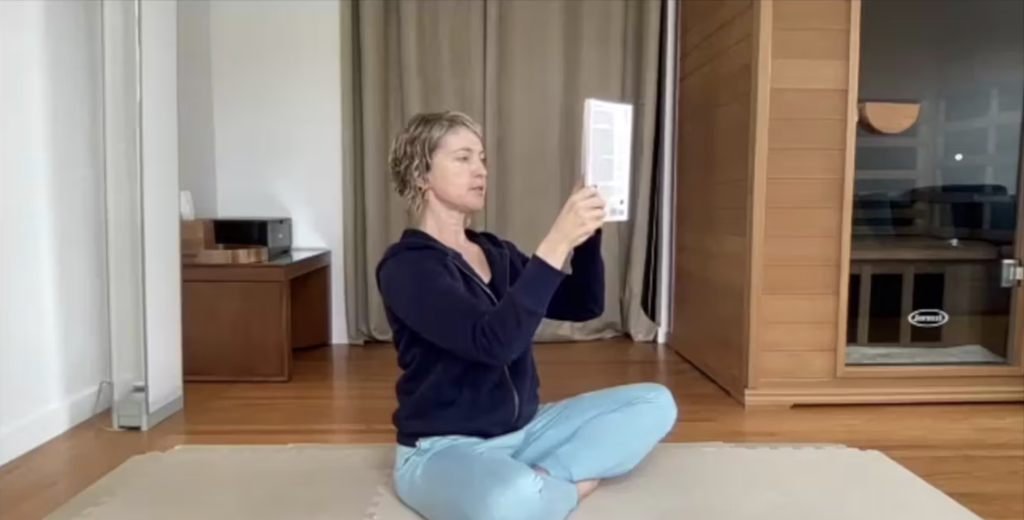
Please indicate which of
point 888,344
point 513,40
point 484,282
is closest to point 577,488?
point 484,282

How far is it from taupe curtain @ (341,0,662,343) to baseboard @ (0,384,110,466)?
54.2 inches

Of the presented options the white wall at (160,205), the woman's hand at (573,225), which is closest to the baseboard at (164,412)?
the white wall at (160,205)

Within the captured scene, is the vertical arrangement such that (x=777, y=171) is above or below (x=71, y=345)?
above

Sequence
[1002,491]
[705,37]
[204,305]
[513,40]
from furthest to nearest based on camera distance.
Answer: [513,40] → [705,37] → [204,305] → [1002,491]

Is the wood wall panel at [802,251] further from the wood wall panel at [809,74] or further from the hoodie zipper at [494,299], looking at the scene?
the hoodie zipper at [494,299]

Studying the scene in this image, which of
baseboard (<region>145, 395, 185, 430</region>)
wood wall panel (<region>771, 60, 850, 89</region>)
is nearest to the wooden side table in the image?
baseboard (<region>145, 395, 185, 430</region>)

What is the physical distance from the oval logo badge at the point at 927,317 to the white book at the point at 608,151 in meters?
1.53

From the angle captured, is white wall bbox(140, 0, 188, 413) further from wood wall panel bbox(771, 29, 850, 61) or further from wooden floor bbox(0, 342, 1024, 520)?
wood wall panel bbox(771, 29, 850, 61)

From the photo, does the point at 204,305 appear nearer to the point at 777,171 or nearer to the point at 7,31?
the point at 7,31

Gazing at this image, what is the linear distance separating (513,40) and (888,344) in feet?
6.40

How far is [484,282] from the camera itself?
155cm

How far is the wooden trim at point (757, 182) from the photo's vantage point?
2.42 m

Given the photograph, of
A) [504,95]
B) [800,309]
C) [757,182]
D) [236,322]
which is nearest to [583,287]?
[757,182]

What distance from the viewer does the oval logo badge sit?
258cm
